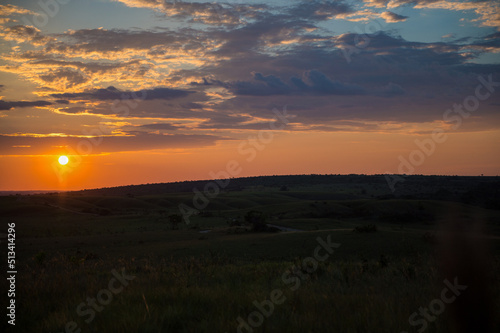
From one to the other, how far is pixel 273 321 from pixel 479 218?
3.71 m

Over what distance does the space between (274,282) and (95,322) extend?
4615 millimetres

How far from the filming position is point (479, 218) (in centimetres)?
534

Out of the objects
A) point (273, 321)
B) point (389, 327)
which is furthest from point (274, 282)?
point (389, 327)

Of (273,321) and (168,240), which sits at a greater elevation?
(168,240)

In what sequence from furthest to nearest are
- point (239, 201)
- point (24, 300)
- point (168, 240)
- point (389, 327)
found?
point (239, 201) < point (168, 240) < point (24, 300) < point (389, 327)

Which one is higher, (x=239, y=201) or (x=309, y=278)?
(x=239, y=201)

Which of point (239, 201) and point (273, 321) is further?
point (239, 201)

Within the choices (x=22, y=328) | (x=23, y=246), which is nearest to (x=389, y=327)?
(x=22, y=328)

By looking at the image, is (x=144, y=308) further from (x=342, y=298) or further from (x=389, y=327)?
(x=389, y=327)

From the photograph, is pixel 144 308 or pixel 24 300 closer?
pixel 144 308

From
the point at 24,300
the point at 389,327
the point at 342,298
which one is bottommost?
the point at 389,327

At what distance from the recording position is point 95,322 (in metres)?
6.78

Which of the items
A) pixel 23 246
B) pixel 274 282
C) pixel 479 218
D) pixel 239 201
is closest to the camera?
pixel 479 218

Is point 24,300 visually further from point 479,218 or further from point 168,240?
point 168,240
